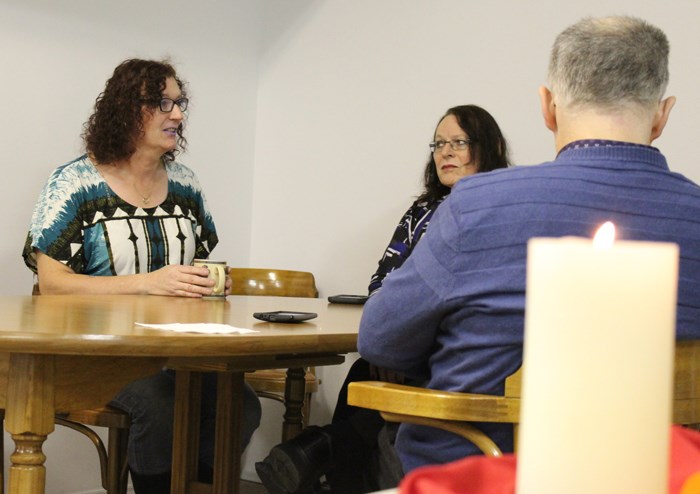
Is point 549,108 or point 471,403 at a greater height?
point 549,108

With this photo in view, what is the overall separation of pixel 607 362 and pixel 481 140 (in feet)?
9.50

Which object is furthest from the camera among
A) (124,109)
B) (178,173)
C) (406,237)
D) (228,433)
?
(406,237)

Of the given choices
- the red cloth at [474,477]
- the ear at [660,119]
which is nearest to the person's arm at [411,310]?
the ear at [660,119]

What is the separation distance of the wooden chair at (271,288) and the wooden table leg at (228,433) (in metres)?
0.82

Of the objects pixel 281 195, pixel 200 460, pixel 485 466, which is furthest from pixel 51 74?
pixel 485 466

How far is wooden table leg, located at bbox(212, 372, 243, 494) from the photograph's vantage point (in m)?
2.36

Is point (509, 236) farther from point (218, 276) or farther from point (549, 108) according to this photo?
point (218, 276)

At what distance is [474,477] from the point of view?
1.26 ft

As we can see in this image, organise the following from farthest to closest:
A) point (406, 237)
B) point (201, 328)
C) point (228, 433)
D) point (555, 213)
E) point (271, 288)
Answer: point (271, 288) → point (406, 237) → point (228, 433) → point (201, 328) → point (555, 213)

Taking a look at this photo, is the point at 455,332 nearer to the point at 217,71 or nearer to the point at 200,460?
the point at 200,460

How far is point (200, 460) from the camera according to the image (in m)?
2.60

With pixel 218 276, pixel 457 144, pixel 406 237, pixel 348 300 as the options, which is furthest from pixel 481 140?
pixel 218 276

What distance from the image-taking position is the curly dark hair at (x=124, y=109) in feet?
9.05

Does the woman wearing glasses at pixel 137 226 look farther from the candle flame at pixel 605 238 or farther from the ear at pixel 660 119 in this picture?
the candle flame at pixel 605 238
